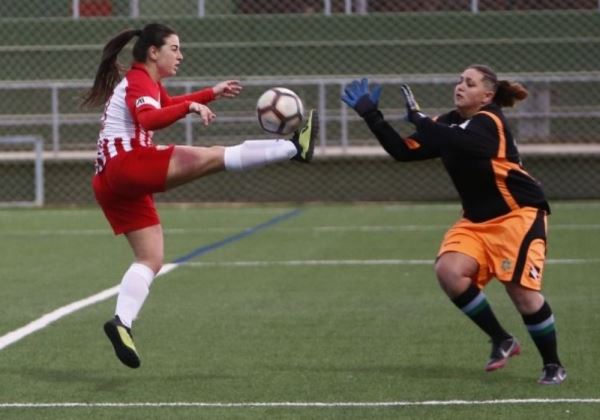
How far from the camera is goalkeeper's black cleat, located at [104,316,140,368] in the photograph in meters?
6.41

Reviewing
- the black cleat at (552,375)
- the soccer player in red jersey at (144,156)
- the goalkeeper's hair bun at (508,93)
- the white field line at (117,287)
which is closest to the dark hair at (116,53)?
the soccer player in red jersey at (144,156)

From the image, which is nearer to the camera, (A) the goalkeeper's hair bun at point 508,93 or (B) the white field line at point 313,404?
(B) the white field line at point 313,404

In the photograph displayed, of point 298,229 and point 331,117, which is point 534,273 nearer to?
point 298,229

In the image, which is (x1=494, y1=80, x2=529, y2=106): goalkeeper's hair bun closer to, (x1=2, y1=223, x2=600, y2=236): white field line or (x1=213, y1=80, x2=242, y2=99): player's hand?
(x1=213, y1=80, x2=242, y2=99): player's hand

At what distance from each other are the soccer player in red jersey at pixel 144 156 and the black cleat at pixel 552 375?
1.58 meters

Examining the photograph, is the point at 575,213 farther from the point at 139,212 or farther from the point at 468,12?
the point at 139,212

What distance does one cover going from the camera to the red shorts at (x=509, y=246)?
647 centimetres

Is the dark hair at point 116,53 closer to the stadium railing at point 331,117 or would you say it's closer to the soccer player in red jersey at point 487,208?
the soccer player in red jersey at point 487,208

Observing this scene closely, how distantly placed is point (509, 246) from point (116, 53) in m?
2.35

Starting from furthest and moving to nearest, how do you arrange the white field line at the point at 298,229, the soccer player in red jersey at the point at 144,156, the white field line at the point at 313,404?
the white field line at the point at 298,229 → the soccer player in red jersey at the point at 144,156 → the white field line at the point at 313,404

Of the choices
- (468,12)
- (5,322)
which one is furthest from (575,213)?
(5,322)

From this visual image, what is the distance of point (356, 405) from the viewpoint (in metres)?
5.89

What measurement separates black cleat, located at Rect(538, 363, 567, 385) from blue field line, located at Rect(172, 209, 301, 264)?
6.23 metres

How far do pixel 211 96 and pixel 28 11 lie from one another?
54.0 feet
